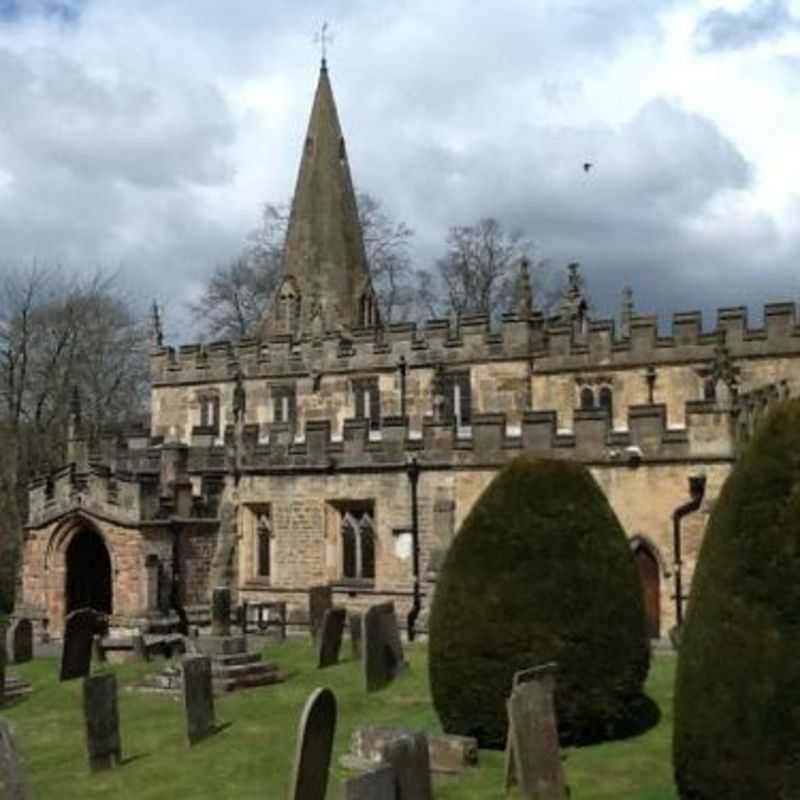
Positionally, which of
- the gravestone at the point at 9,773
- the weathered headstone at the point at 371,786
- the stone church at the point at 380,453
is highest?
the stone church at the point at 380,453

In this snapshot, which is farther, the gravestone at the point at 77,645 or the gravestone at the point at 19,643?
the gravestone at the point at 19,643

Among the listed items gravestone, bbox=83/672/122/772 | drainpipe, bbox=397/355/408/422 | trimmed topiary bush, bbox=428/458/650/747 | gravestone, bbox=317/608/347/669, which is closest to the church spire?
drainpipe, bbox=397/355/408/422

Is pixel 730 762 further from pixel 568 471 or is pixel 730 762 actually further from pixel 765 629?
pixel 568 471

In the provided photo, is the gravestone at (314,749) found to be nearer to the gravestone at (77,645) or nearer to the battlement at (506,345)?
the gravestone at (77,645)

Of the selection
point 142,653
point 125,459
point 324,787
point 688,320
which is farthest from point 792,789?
point 125,459

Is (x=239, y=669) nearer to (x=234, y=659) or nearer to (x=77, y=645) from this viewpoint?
(x=234, y=659)

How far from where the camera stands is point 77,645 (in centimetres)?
2267

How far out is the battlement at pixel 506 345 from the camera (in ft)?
108

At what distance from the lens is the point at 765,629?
10.1 meters

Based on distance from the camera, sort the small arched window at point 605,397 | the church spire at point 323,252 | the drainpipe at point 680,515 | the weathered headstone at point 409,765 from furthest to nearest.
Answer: the church spire at point 323,252 < the small arched window at point 605,397 < the drainpipe at point 680,515 < the weathered headstone at point 409,765

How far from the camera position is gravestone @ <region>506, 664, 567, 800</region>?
463 inches

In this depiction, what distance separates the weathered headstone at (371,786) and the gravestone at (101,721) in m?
6.52

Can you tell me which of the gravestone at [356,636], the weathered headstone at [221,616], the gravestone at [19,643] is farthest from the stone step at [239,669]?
the gravestone at [19,643]

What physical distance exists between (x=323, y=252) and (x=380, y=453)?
55.3 ft
